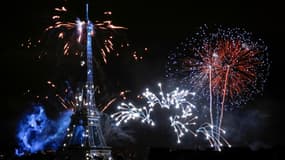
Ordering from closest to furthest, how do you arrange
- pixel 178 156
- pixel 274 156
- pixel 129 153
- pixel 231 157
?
pixel 274 156
pixel 231 157
pixel 178 156
pixel 129 153

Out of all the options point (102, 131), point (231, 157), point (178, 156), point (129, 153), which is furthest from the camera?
point (102, 131)

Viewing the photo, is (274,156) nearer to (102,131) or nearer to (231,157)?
(231,157)

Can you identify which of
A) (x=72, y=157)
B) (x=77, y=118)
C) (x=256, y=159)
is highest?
(x=77, y=118)

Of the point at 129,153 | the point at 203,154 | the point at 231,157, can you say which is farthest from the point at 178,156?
the point at 129,153

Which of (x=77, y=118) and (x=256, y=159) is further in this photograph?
(x=77, y=118)

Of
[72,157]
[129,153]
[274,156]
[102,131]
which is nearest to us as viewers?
[274,156]

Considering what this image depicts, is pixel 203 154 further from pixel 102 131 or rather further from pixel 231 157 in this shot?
pixel 102 131

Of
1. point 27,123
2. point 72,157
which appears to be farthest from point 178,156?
point 27,123

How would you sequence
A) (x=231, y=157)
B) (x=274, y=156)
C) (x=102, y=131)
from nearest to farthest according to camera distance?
(x=274, y=156)
(x=231, y=157)
(x=102, y=131)

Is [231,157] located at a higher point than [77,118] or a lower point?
lower
